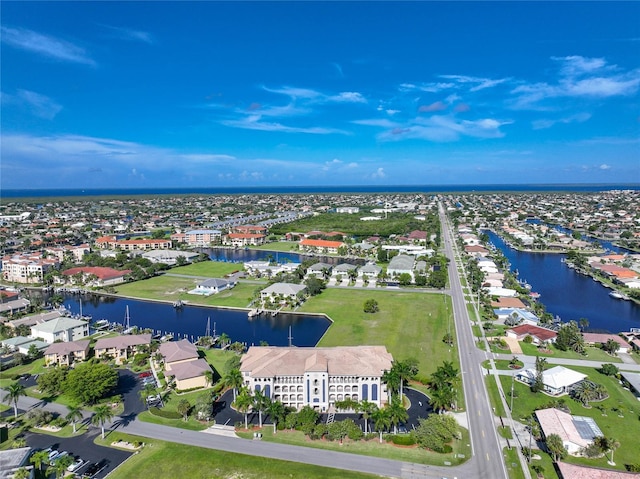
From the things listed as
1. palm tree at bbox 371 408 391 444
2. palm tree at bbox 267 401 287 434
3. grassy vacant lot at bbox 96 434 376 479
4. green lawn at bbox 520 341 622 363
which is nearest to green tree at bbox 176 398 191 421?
grassy vacant lot at bbox 96 434 376 479

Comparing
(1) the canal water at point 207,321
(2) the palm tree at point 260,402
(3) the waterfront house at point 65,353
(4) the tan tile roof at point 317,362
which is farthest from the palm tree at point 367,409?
(3) the waterfront house at point 65,353

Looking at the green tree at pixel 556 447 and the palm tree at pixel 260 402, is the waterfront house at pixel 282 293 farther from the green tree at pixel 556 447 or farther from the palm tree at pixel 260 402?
the green tree at pixel 556 447

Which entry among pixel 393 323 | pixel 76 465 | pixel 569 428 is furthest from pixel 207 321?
pixel 569 428

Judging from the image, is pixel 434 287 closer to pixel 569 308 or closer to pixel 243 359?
pixel 569 308

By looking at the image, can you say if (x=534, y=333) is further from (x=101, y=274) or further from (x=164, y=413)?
(x=101, y=274)

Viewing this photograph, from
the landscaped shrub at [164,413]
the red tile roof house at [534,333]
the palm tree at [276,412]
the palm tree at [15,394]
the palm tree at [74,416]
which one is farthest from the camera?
the red tile roof house at [534,333]

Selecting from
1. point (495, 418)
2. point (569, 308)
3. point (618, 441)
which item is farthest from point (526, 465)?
point (569, 308)
